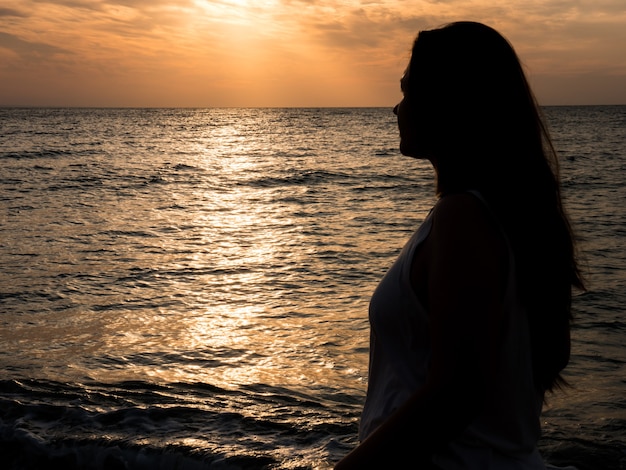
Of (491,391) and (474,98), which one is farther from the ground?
(474,98)

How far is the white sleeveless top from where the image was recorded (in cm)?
134

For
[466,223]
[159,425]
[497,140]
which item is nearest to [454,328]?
[466,223]

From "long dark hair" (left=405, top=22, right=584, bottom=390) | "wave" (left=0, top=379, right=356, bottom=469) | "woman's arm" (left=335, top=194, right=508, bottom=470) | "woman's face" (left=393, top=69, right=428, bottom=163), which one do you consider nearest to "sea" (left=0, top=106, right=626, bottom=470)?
"wave" (left=0, top=379, right=356, bottom=469)

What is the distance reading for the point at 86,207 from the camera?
2098 centimetres

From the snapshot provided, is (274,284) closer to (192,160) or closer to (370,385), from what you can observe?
(370,385)

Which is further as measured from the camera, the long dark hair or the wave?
the wave

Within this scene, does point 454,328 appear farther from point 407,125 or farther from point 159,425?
point 159,425

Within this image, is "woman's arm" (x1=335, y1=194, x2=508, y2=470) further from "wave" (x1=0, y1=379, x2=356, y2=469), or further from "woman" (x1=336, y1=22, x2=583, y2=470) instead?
"wave" (x1=0, y1=379, x2=356, y2=469)

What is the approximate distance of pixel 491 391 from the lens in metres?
1.32

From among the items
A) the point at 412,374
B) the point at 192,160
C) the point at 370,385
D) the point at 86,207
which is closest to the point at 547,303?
the point at 412,374

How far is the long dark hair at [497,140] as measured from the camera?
1.35 meters

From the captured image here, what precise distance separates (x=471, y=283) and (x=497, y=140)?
1.14ft

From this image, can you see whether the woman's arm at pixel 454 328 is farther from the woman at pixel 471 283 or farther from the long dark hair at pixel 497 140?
the long dark hair at pixel 497 140

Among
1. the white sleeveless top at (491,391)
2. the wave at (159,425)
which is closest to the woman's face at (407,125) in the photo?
the white sleeveless top at (491,391)
